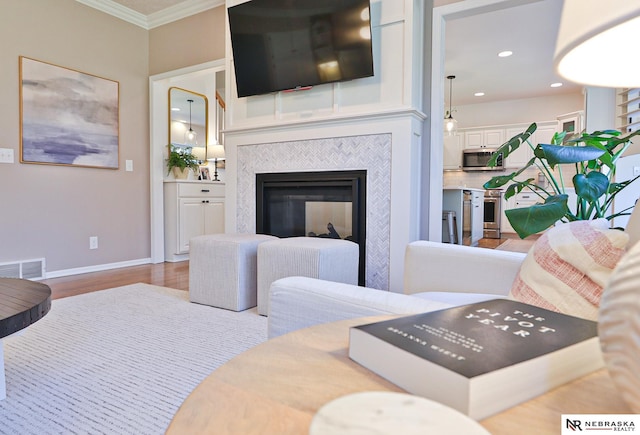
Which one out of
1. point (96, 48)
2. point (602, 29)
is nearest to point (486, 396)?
point (602, 29)

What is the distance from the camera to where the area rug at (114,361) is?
4.50 ft

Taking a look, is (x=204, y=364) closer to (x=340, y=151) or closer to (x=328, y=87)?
(x=340, y=151)

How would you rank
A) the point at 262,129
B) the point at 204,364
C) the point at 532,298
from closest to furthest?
the point at 532,298 < the point at 204,364 < the point at 262,129

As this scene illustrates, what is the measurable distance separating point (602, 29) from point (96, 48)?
4812 millimetres

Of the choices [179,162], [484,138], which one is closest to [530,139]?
[484,138]

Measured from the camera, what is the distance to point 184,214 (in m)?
4.62

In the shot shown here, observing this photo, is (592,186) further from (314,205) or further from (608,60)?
(314,205)

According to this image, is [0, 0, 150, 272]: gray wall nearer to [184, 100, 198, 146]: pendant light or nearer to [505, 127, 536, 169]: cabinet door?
[184, 100, 198, 146]: pendant light

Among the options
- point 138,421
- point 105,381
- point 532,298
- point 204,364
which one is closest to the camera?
point 532,298

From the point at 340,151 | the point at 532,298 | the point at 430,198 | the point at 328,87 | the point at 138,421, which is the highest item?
the point at 328,87

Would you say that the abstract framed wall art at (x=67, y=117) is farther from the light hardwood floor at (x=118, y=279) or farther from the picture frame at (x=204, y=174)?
the picture frame at (x=204, y=174)

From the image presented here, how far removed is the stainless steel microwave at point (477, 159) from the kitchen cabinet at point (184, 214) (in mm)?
5522

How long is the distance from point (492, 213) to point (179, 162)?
226 inches

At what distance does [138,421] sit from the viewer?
1345 millimetres
